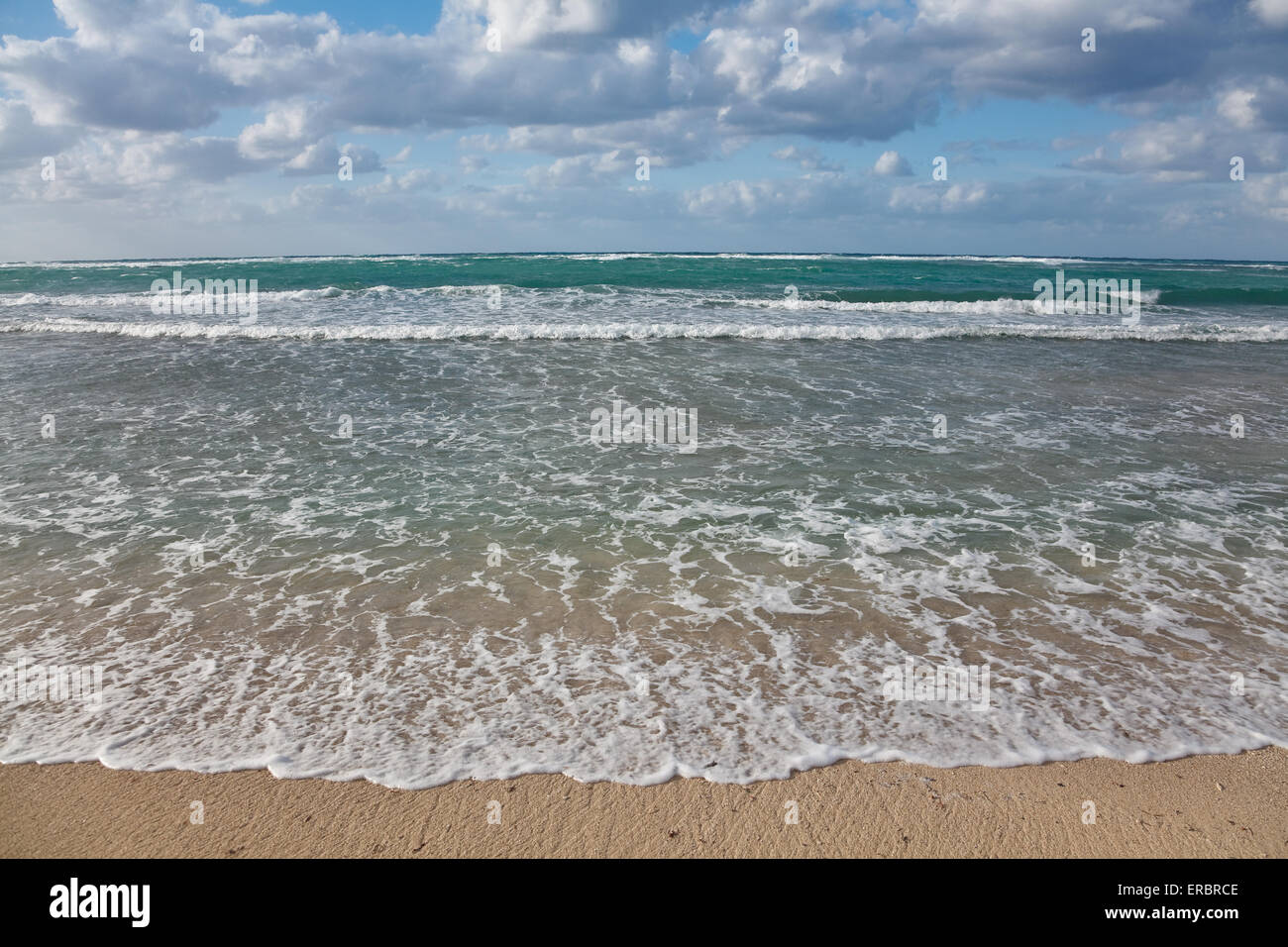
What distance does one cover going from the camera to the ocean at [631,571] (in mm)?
3973

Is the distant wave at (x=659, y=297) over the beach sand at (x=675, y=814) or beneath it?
over

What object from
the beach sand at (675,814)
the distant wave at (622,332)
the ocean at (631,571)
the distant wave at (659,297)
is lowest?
the beach sand at (675,814)

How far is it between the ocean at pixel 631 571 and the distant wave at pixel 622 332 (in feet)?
17.0

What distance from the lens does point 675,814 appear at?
3377 mm

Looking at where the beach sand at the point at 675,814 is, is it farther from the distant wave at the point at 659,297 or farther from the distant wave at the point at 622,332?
the distant wave at the point at 659,297

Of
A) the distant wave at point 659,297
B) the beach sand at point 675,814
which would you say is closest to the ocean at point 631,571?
the beach sand at point 675,814

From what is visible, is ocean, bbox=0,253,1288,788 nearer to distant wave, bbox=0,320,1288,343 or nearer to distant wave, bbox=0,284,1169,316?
distant wave, bbox=0,320,1288,343

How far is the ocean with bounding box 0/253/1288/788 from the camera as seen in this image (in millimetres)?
3973

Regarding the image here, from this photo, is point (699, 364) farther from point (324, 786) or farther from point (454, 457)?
point (324, 786)

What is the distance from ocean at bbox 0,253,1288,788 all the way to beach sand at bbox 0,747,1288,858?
145 mm

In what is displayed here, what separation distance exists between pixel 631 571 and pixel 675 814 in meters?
2.59

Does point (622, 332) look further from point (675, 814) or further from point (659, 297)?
point (675, 814)

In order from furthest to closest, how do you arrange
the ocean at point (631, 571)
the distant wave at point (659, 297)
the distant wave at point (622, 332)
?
the distant wave at point (659, 297) < the distant wave at point (622, 332) < the ocean at point (631, 571)
